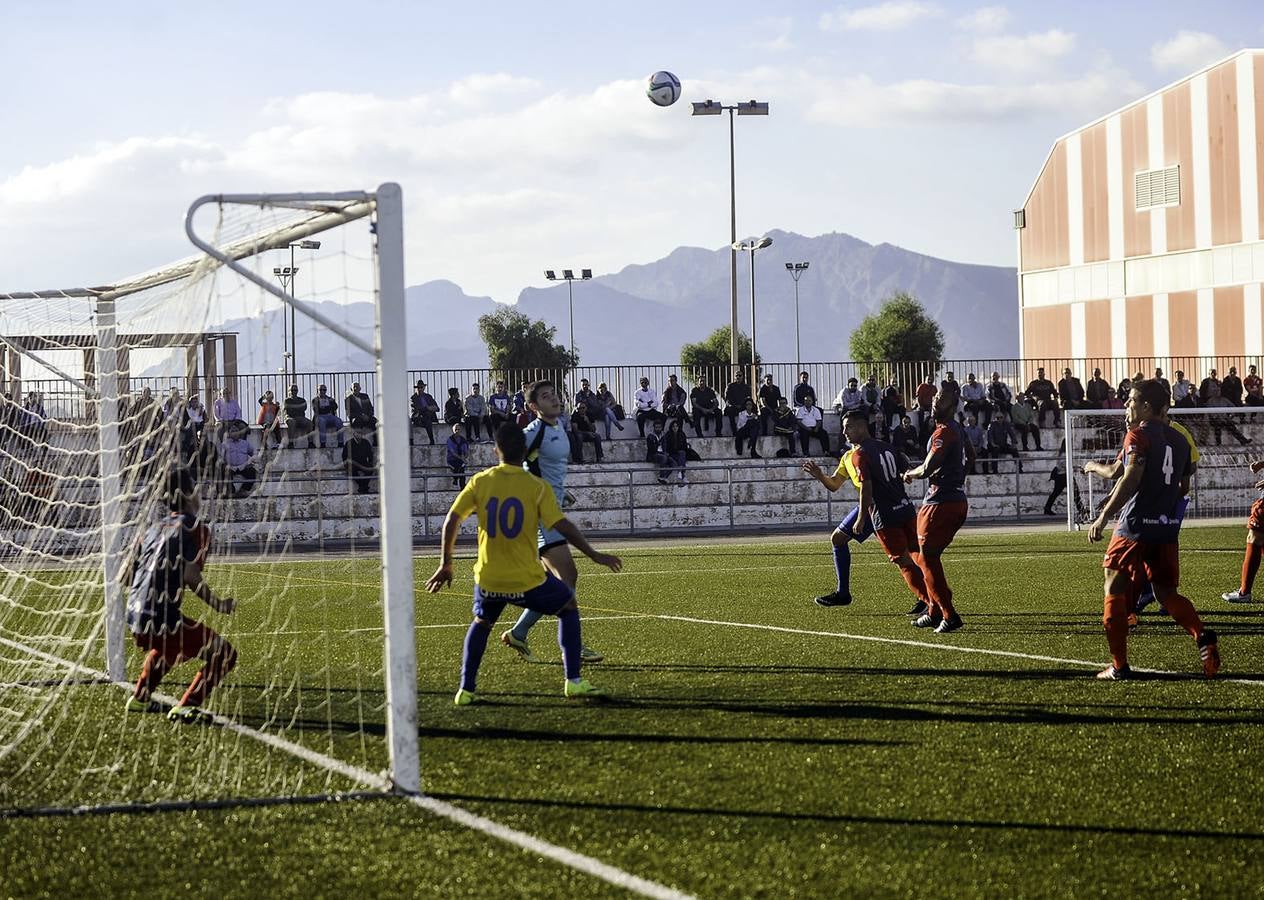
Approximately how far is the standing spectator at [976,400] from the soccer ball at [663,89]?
31.1 feet

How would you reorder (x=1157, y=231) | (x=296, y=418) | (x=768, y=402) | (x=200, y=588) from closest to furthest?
(x=200, y=588), (x=296, y=418), (x=768, y=402), (x=1157, y=231)

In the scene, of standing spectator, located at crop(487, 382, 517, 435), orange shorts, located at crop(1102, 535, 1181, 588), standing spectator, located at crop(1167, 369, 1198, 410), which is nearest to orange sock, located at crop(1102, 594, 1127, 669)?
orange shorts, located at crop(1102, 535, 1181, 588)

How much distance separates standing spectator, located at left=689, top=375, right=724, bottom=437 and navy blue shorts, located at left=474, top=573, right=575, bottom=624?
2340 centimetres

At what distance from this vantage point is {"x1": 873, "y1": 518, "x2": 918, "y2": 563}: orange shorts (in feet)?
40.6

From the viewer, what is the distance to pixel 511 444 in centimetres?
827

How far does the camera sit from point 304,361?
8.43 m

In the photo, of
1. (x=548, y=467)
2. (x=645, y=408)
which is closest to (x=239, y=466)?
(x=645, y=408)

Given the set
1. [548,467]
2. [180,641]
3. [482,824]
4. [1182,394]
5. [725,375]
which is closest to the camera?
[482,824]

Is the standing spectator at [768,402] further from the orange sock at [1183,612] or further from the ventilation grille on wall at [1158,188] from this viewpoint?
the orange sock at [1183,612]

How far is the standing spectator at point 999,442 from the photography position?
30.5 metres

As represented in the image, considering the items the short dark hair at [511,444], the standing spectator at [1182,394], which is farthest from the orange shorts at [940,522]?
the standing spectator at [1182,394]

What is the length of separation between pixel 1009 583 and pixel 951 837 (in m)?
10.7

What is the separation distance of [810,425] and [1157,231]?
58.7ft

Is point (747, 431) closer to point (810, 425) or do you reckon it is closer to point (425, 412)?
point (810, 425)
